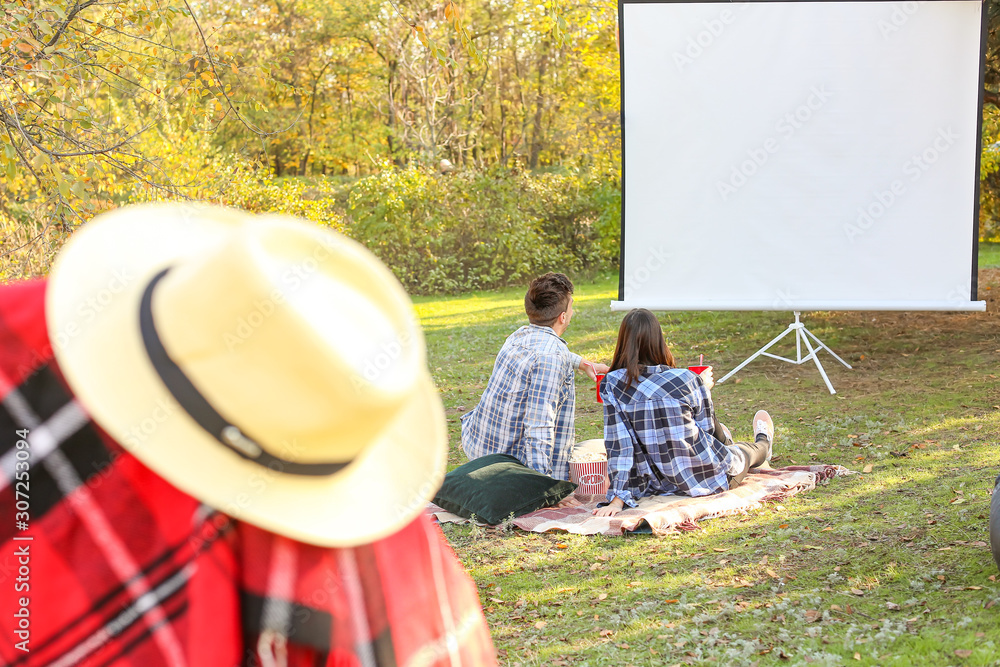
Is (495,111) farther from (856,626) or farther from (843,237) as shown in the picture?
(856,626)

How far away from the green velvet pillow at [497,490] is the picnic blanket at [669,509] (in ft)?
0.19

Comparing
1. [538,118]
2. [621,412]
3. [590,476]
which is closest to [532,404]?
[621,412]

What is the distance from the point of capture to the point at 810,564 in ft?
11.5

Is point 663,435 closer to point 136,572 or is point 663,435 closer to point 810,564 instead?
point 810,564

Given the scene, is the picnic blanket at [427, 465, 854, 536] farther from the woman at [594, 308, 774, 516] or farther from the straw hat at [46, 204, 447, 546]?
the straw hat at [46, 204, 447, 546]

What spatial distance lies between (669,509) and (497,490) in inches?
32.3

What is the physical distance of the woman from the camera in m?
4.26

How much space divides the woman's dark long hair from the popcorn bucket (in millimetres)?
596

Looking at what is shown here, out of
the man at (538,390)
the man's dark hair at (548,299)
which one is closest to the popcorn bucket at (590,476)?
the man at (538,390)

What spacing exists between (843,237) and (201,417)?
270 inches

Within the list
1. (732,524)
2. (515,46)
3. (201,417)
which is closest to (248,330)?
(201,417)

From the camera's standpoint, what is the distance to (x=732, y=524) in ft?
13.4

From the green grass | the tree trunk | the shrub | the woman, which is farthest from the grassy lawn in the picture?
the tree trunk

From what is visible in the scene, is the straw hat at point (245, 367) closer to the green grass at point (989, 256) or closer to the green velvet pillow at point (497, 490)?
the green velvet pillow at point (497, 490)
